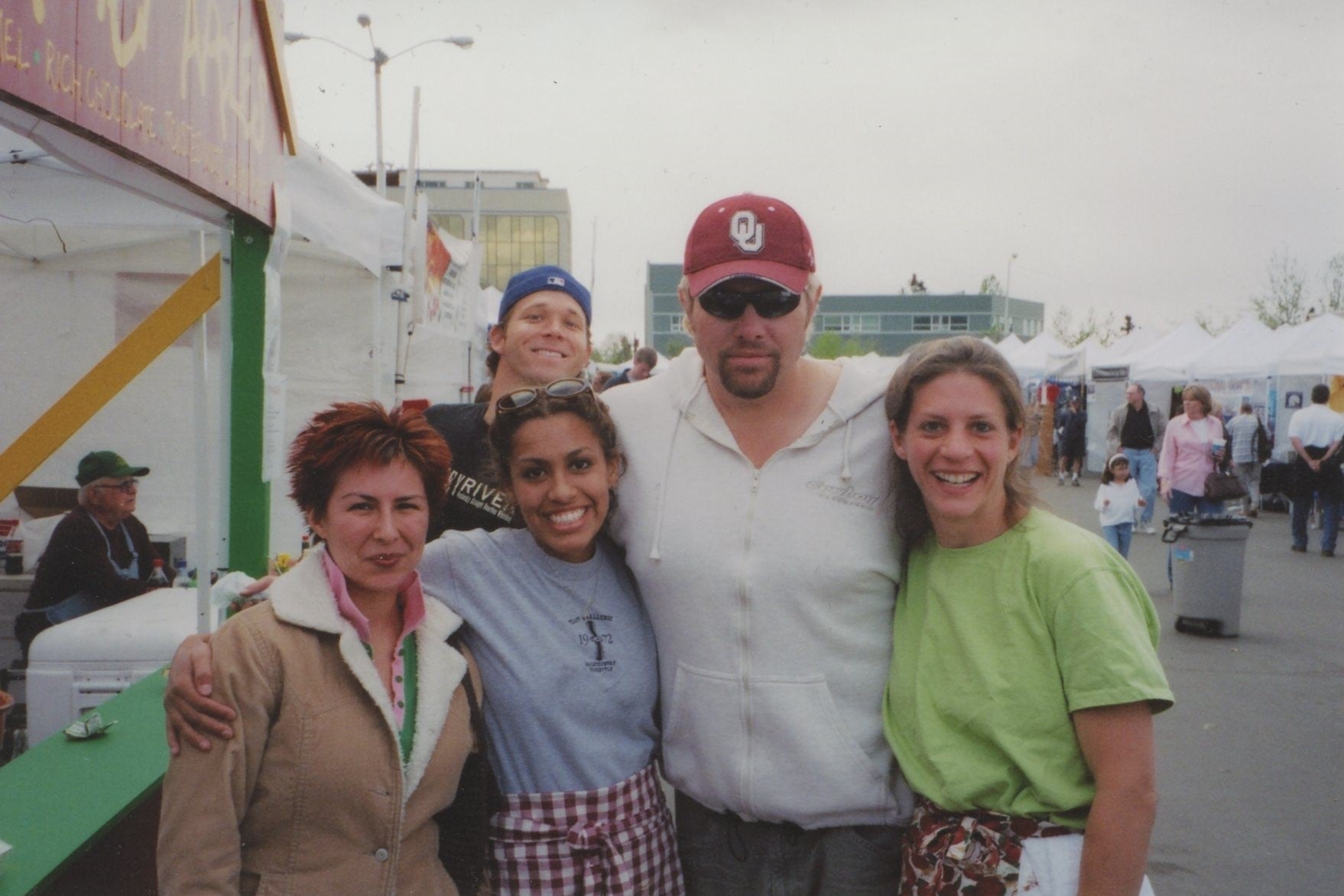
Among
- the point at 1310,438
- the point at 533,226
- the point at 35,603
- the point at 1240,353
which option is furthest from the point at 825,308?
the point at 35,603

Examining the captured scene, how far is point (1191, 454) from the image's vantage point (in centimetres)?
1120

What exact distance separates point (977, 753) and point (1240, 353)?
1989cm

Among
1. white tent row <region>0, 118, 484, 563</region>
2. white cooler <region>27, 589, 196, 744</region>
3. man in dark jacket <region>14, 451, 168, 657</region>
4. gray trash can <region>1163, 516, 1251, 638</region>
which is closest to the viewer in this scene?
white cooler <region>27, 589, 196, 744</region>

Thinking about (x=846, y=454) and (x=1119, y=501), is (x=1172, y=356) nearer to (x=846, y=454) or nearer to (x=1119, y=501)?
(x=1119, y=501)

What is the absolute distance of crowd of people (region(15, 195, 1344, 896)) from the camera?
1.83m

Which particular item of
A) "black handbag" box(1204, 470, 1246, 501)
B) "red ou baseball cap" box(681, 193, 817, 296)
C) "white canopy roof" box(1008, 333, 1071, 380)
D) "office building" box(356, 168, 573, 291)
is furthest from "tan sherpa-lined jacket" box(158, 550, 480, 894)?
"office building" box(356, 168, 573, 291)

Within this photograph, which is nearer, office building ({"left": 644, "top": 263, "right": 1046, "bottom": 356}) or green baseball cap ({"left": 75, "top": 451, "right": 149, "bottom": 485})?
green baseball cap ({"left": 75, "top": 451, "right": 149, "bottom": 485})

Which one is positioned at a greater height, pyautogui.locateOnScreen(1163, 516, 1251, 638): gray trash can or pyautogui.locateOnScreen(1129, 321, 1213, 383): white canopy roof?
pyautogui.locateOnScreen(1129, 321, 1213, 383): white canopy roof

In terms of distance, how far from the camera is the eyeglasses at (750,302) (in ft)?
7.53

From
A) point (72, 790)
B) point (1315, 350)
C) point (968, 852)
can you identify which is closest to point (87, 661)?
point (72, 790)

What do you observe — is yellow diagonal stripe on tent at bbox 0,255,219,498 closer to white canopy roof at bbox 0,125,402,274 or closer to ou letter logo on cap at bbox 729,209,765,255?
white canopy roof at bbox 0,125,402,274

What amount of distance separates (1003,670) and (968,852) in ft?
1.16

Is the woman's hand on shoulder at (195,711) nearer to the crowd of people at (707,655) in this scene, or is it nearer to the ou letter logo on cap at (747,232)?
the crowd of people at (707,655)

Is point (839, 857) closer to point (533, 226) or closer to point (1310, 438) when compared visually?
point (1310, 438)
